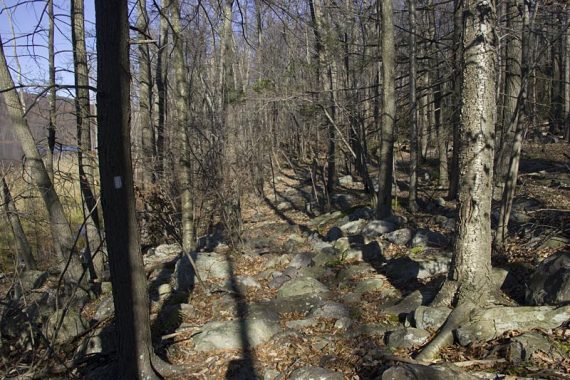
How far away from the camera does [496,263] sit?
6.88 meters

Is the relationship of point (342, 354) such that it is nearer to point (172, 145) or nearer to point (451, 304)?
point (451, 304)

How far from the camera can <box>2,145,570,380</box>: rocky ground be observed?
4.74m

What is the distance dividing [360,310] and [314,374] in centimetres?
195

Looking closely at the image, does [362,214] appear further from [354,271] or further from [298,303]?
[298,303]

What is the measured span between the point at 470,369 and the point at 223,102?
35.0 feet

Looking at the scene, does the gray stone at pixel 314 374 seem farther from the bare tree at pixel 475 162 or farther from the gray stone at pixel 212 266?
the gray stone at pixel 212 266

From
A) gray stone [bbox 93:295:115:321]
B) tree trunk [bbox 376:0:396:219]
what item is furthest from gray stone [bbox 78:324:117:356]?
tree trunk [bbox 376:0:396:219]

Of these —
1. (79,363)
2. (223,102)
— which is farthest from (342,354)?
(223,102)

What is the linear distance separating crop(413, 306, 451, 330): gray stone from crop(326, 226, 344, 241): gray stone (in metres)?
5.53

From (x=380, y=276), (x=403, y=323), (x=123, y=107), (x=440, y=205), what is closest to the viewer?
(x=123, y=107)

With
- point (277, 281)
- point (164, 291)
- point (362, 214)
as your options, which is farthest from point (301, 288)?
point (362, 214)

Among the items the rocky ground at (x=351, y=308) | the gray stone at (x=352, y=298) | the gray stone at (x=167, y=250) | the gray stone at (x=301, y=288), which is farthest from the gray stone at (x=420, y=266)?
the gray stone at (x=167, y=250)

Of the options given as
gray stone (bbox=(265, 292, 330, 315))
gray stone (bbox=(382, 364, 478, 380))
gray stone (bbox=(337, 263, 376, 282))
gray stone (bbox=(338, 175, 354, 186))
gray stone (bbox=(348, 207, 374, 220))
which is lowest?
gray stone (bbox=(265, 292, 330, 315))

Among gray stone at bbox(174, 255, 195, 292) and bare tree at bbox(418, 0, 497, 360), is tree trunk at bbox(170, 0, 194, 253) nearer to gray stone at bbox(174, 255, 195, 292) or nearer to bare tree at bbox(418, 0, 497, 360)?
gray stone at bbox(174, 255, 195, 292)
